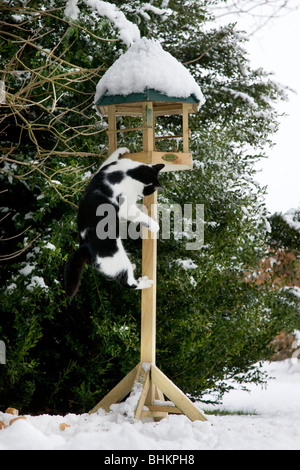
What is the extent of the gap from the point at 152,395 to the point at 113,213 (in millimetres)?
1094

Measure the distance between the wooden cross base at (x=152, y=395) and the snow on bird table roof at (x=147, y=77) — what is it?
1401 millimetres

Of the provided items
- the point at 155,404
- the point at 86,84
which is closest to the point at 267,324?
the point at 155,404

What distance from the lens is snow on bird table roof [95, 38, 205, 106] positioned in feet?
8.05

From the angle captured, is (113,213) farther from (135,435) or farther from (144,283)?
(135,435)

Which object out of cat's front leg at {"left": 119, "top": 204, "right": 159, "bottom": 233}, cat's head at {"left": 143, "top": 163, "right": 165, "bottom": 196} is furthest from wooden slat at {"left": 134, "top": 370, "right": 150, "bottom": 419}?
cat's head at {"left": 143, "top": 163, "right": 165, "bottom": 196}

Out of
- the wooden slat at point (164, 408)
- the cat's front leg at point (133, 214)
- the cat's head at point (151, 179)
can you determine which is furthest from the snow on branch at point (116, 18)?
the wooden slat at point (164, 408)

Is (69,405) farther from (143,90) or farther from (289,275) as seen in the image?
(143,90)

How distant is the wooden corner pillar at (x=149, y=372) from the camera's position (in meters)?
2.59

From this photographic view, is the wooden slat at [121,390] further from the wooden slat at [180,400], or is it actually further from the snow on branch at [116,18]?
the snow on branch at [116,18]

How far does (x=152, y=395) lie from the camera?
8.93 feet

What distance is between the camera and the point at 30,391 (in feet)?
11.6

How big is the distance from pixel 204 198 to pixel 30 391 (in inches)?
76.8

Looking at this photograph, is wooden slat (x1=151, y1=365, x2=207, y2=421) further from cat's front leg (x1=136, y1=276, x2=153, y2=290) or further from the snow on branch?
the snow on branch
